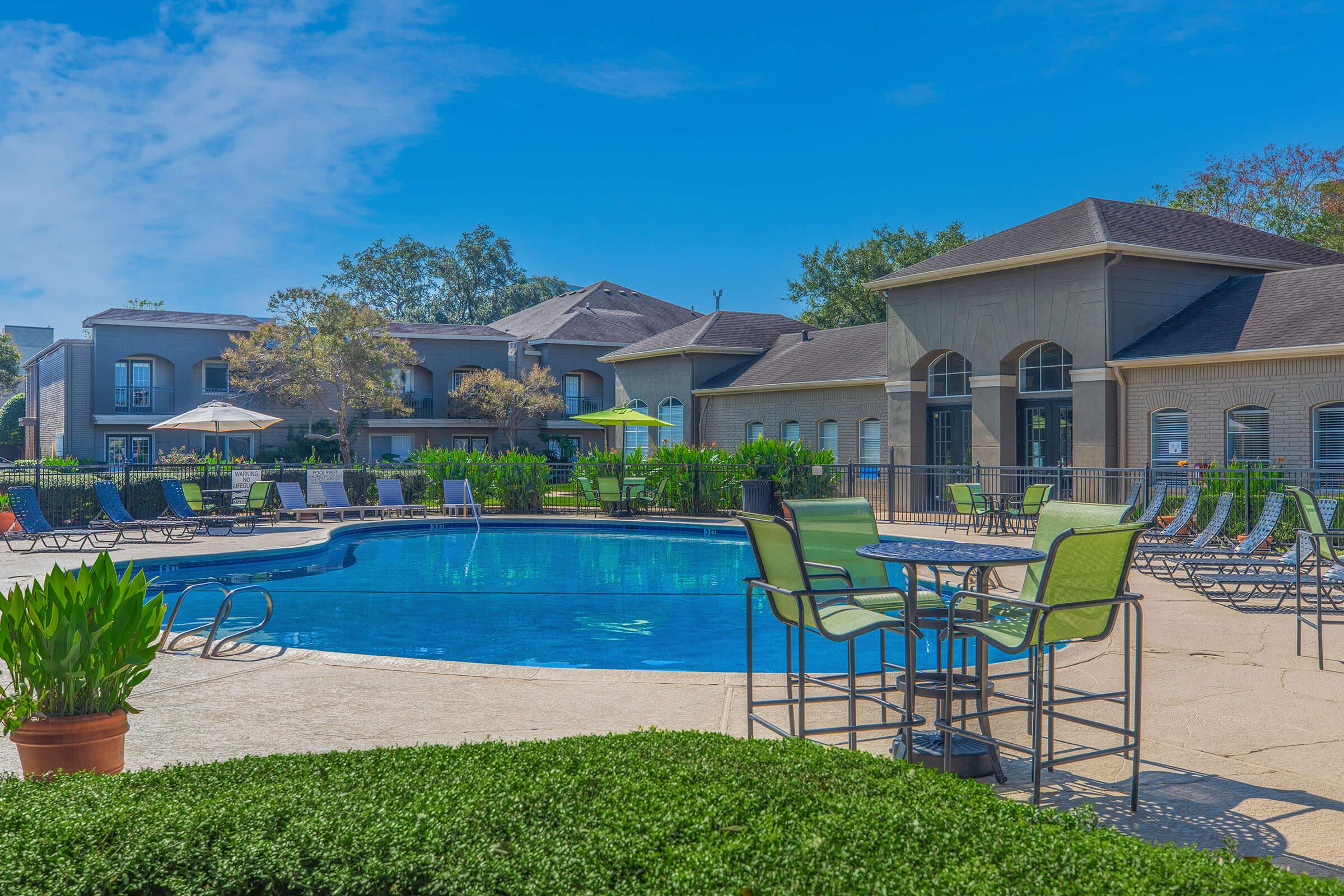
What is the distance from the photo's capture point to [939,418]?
2359 centimetres

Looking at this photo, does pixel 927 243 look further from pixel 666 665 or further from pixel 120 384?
pixel 666 665

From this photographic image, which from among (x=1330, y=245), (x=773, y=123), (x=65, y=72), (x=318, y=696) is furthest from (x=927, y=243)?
(x=318, y=696)

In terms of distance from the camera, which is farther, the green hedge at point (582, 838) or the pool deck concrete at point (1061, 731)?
the pool deck concrete at point (1061, 731)

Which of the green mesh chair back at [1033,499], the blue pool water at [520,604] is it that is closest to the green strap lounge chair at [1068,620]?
the blue pool water at [520,604]

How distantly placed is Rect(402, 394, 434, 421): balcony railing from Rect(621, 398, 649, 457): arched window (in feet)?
31.2

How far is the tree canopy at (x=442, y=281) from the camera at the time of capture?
57781 mm

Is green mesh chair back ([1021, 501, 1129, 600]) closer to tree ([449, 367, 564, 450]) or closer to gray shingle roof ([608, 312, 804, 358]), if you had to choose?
gray shingle roof ([608, 312, 804, 358])

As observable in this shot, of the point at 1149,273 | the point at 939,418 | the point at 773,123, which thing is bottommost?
the point at 939,418

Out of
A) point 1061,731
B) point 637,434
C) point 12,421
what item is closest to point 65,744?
point 1061,731

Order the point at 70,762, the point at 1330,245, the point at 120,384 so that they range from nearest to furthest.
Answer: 1. the point at 70,762
2. the point at 1330,245
3. the point at 120,384

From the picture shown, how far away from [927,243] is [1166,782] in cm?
3841

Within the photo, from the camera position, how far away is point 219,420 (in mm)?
21375

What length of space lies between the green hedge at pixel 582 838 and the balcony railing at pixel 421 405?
36304mm

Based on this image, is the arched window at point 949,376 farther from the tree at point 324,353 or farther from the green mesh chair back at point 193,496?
the tree at point 324,353
